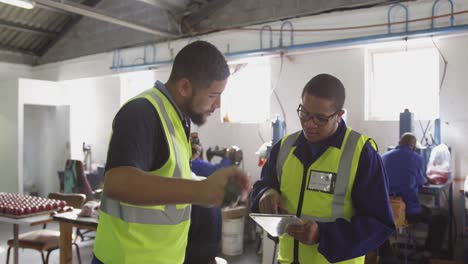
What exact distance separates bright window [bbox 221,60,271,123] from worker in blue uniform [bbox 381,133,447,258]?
1955 mm

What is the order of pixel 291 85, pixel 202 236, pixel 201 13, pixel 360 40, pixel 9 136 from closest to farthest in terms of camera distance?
pixel 202 236 → pixel 360 40 → pixel 291 85 → pixel 201 13 → pixel 9 136

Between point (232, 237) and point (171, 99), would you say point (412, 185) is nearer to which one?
point (232, 237)

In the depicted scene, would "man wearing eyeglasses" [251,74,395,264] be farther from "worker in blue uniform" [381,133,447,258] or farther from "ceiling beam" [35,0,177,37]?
"ceiling beam" [35,0,177,37]

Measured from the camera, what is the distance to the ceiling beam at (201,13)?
567 centimetres

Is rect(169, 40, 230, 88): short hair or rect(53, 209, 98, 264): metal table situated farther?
rect(53, 209, 98, 264): metal table

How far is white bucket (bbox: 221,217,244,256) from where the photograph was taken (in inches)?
183

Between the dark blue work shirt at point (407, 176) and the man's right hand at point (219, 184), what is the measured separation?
10.6ft

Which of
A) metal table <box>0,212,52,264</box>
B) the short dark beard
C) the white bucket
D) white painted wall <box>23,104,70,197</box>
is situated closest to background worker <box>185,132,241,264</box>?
the short dark beard

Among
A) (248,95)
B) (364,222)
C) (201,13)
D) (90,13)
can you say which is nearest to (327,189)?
(364,222)

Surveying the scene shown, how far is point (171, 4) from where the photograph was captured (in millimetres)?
5699

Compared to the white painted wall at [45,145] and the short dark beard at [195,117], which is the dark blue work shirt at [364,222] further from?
the white painted wall at [45,145]

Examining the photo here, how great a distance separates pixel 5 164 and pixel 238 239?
15.0 feet

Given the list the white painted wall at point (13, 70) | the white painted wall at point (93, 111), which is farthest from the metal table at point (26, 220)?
the white painted wall at point (13, 70)

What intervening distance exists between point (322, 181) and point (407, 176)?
2581 millimetres
